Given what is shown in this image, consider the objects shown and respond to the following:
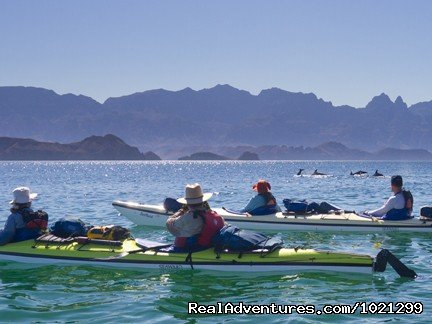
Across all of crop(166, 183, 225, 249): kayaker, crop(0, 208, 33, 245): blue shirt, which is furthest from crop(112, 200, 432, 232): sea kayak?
crop(0, 208, 33, 245): blue shirt

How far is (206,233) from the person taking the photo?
44.7ft

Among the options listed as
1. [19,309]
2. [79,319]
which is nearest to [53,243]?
[19,309]

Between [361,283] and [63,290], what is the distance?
6.72 meters

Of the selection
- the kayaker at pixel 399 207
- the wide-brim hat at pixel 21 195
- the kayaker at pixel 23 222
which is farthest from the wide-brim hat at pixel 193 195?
the kayaker at pixel 399 207

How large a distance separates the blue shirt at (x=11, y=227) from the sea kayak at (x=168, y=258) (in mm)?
212

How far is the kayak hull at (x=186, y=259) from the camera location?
13.1 m

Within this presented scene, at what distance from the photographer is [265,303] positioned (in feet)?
37.8

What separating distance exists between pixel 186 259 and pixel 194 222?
944 millimetres

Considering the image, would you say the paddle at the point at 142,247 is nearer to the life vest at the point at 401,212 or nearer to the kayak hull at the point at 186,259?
the kayak hull at the point at 186,259

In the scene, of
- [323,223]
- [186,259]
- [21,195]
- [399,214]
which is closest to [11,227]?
[21,195]

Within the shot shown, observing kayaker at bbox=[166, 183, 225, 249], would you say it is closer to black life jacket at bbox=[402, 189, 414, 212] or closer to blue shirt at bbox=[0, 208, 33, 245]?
blue shirt at bbox=[0, 208, 33, 245]

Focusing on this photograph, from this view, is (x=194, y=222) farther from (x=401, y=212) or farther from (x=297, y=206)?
(x=401, y=212)

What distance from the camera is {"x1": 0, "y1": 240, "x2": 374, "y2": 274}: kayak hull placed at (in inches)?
517

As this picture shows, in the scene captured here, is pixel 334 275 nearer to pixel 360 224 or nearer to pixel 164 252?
pixel 164 252
